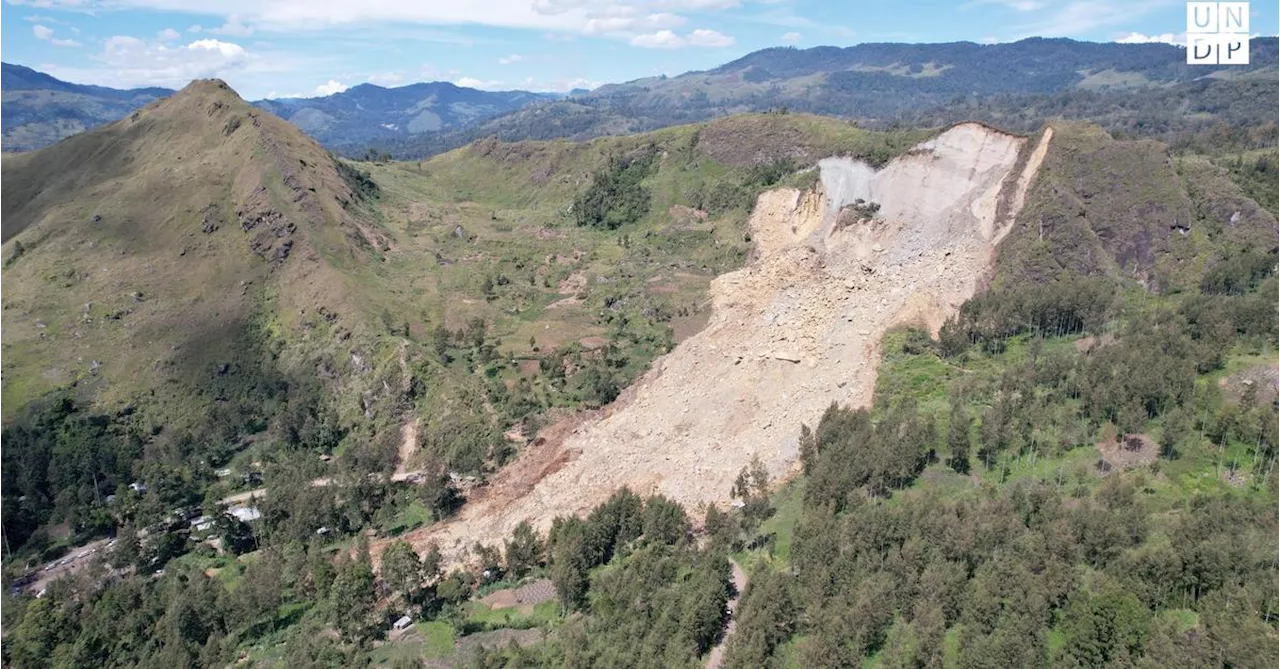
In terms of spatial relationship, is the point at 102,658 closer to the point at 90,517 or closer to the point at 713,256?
the point at 90,517

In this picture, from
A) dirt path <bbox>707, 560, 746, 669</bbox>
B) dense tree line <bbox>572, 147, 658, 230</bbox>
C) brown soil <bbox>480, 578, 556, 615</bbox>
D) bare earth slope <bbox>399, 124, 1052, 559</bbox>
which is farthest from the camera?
dense tree line <bbox>572, 147, 658, 230</bbox>

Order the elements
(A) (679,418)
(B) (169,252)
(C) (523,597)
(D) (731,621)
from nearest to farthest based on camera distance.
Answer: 1. (D) (731,621)
2. (C) (523,597)
3. (A) (679,418)
4. (B) (169,252)

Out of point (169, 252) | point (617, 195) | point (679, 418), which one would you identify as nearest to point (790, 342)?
point (679, 418)

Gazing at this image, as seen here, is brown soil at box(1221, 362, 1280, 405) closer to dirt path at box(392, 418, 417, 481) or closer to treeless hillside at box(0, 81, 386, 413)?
dirt path at box(392, 418, 417, 481)

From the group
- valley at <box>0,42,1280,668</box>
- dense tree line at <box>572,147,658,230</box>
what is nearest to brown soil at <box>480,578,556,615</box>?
valley at <box>0,42,1280,668</box>

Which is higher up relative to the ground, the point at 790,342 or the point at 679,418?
the point at 790,342

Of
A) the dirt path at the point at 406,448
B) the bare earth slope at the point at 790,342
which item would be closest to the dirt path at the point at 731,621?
the bare earth slope at the point at 790,342

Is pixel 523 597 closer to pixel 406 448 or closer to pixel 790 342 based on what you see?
pixel 406 448
